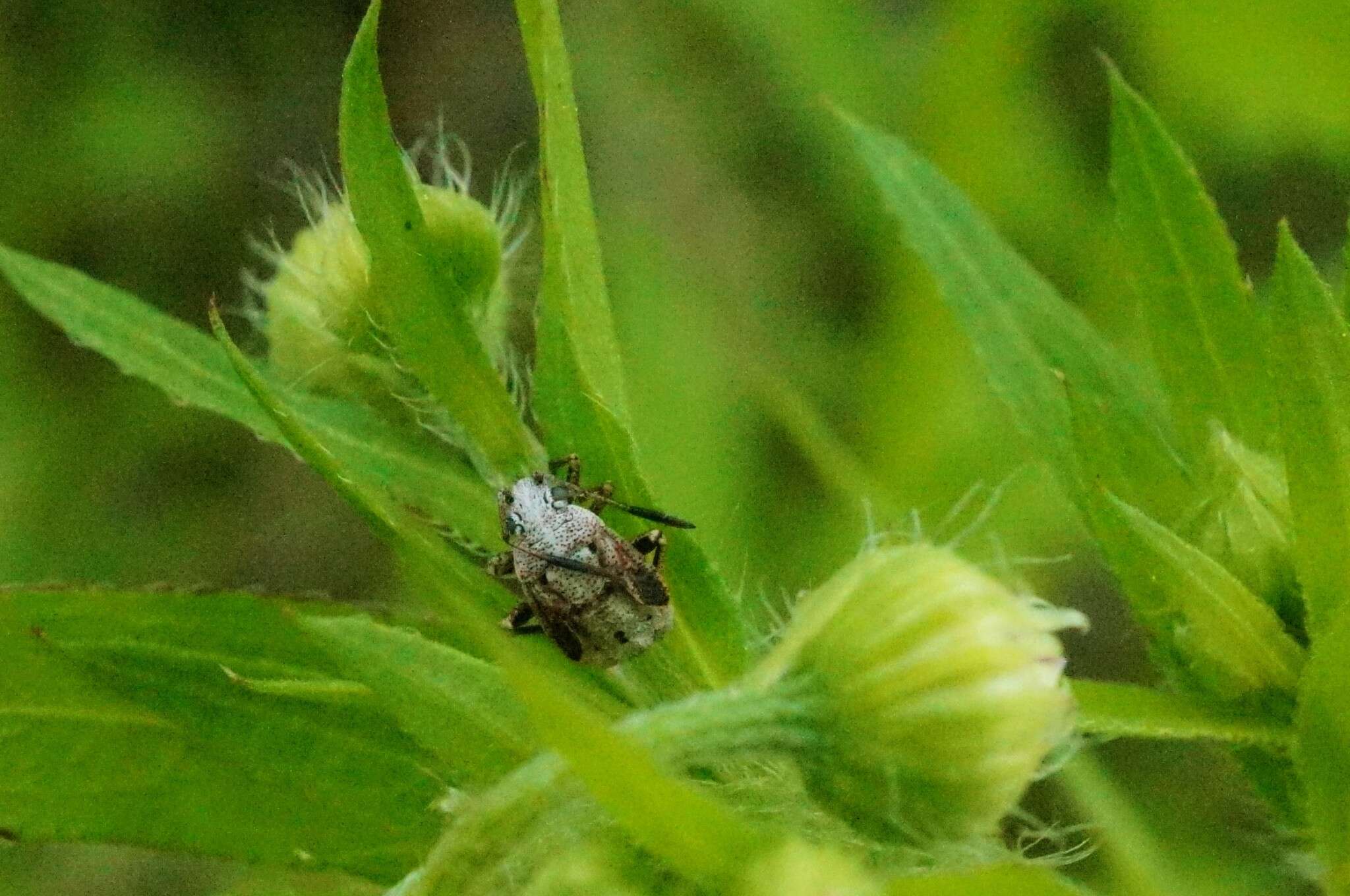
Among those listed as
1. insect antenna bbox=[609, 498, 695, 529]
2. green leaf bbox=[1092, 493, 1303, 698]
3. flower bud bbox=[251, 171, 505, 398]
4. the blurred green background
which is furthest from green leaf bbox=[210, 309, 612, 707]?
the blurred green background

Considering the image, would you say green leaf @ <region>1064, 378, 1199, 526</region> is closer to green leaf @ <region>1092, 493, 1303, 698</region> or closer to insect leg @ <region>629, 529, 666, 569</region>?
green leaf @ <region>1092, 493, 1303, 698</region>

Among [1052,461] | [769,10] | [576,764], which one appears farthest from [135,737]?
[769,10]

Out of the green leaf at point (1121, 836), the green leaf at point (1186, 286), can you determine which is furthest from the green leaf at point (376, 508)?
the green leaf at point (1121, 836)

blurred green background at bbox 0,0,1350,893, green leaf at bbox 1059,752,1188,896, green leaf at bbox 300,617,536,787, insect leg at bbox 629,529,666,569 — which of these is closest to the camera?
green leaf at bbox 300,617,536,787

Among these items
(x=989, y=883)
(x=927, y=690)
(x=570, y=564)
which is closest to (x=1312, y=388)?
(x=927, y=690)

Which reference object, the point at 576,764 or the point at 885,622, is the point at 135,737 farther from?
the point at 885,622

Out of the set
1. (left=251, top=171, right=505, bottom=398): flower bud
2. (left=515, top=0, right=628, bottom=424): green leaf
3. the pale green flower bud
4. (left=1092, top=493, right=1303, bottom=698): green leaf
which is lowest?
the pale green flower bud

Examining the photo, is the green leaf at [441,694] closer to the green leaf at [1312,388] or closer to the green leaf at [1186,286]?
the green leaf at [1312,388]

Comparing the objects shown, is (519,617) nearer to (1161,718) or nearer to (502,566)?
(502,566)
